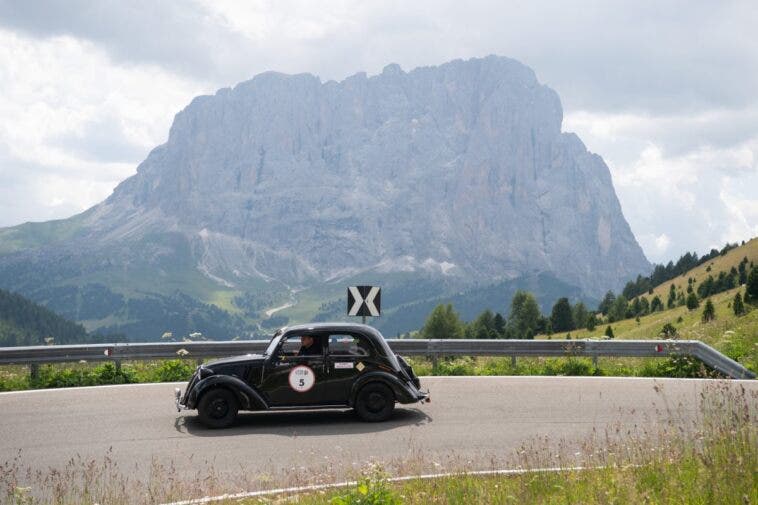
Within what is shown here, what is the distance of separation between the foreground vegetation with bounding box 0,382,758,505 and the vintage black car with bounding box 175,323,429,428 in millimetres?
2467

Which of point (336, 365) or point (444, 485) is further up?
point (336, 365)

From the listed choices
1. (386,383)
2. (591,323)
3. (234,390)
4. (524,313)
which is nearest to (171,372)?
(234,390)

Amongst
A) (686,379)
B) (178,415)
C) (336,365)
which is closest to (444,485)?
(336,365)

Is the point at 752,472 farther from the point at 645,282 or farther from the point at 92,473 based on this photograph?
the point at 645,282

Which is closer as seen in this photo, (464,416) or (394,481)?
(394,481)

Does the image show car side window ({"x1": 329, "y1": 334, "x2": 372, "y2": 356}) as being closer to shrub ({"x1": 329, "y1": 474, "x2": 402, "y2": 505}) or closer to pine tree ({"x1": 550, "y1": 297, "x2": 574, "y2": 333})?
shrub ({"x1": 329, "y1": 474, "x2": 402, "y2": 505})

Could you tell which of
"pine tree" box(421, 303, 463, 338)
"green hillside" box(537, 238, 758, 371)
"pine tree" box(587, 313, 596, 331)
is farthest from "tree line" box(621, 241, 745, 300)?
"pine tree" box(421, 303, 463, 338)

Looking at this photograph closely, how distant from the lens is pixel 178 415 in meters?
12.9

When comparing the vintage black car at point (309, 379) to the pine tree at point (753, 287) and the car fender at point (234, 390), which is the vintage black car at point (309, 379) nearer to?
the car fender at point (234, 390)

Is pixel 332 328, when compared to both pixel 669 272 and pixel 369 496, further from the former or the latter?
pixel 669 272

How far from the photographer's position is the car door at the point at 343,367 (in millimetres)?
12281

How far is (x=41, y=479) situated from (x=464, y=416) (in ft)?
22.4

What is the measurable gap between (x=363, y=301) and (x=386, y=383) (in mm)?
5731

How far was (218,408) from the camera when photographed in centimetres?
1199
